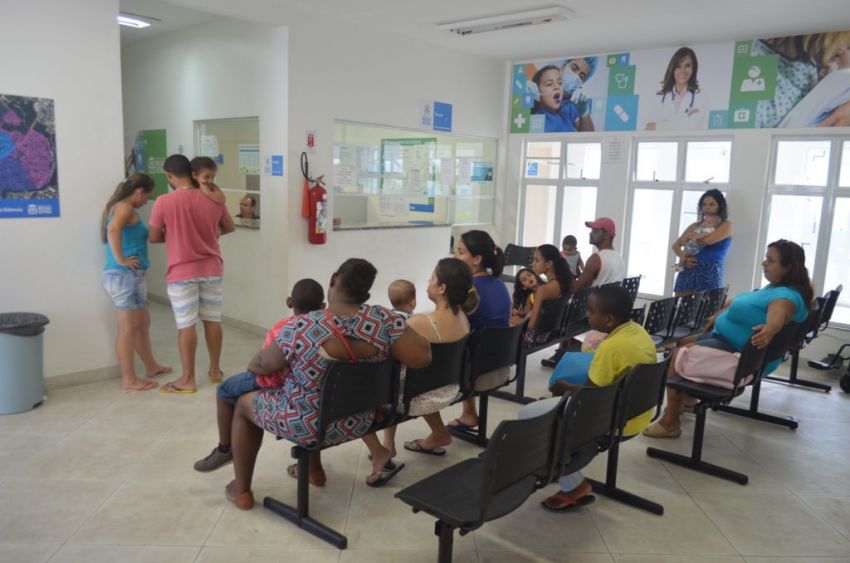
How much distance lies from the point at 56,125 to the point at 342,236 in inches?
101

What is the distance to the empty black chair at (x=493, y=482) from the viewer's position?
206 centimetres

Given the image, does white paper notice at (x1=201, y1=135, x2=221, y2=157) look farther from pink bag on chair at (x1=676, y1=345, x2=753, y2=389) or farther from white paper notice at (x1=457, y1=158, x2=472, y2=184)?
pink bag on chair at (x1=676, y1=345, x2=753, y2=389)

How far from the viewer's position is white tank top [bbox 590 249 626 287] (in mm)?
5074

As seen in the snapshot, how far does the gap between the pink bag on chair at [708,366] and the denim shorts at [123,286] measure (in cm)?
364

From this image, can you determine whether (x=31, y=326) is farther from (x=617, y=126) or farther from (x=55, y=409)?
(x=617, y=126)

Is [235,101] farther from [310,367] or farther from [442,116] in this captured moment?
[310,367]

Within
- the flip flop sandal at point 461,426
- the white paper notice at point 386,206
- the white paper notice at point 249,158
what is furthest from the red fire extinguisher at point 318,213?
the flip flop sandal at point 461,426

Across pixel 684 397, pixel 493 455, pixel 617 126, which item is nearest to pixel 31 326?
pixel 493 455

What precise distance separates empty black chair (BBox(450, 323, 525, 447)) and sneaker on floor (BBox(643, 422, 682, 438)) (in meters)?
1.03

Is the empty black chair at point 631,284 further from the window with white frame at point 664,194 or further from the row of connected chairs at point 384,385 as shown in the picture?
the row of connected chairs at point 384,385

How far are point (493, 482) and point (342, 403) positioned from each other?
737 mm

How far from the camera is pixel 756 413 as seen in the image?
4.36 m

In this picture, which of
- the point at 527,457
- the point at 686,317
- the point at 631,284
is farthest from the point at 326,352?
the point at 631,284

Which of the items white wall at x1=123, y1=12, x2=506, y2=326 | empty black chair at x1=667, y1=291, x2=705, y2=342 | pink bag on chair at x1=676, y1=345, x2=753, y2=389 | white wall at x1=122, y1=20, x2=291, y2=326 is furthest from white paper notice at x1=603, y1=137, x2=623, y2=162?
pink bag on chair at x1=676, y1=345, x2=753, y2=389
